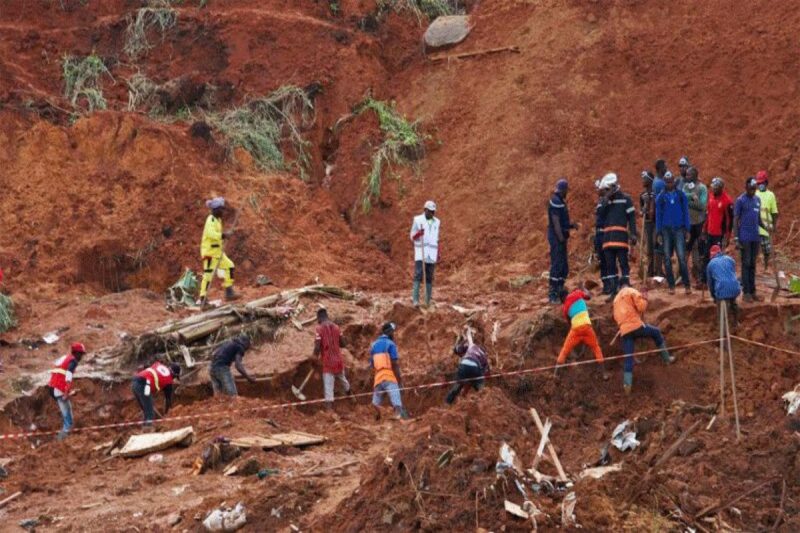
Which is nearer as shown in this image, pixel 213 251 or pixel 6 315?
pixel 213 251

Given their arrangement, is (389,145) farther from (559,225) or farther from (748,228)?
(748,228)

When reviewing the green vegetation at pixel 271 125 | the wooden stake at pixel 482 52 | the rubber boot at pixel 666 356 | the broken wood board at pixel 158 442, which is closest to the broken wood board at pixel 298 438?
the broken wood board at pixel 158 442

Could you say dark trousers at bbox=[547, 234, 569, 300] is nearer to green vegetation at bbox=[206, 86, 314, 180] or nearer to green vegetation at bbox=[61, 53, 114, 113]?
green vegetation at bbox=[206, 86, 314, 180]

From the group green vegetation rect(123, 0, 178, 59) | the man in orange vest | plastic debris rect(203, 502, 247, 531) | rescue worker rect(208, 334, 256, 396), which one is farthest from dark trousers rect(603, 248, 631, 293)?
green vegetation rect(123, 0, 178, 59)

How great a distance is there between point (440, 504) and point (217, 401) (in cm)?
545

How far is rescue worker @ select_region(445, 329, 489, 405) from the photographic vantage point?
15461 mm

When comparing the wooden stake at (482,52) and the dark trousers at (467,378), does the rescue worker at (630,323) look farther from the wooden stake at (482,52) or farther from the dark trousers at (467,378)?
the wooden stake at (482,52)

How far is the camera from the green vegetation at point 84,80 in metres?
24.1

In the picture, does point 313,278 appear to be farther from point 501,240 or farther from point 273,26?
point 273,26

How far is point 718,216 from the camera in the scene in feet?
55.4

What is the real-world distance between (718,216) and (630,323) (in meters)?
2.32

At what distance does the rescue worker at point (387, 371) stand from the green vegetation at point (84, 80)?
10237 mm

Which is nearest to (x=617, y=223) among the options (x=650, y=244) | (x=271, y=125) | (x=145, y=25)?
(x=650, y=244)

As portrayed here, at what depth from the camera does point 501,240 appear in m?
21.3
